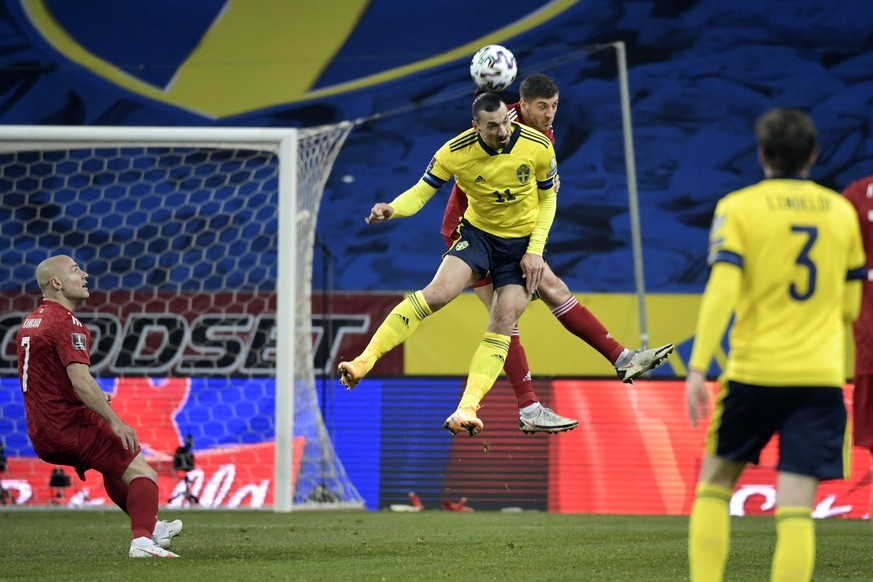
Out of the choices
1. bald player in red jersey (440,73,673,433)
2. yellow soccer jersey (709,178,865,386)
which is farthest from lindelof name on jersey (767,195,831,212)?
bald player in red jersey (440,73,673,433)

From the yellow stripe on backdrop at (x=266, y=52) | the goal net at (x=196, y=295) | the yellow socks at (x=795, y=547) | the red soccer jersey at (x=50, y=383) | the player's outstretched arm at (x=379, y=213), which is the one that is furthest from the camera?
the yellow stripe on backdrop at (x=266, y=52)

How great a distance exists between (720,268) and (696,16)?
17.6m

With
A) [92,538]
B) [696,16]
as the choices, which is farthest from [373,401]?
[696,16]

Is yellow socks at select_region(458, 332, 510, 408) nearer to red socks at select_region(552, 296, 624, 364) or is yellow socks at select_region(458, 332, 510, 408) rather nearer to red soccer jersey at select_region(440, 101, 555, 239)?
red socks at select_region(552, 296, 624, 364)

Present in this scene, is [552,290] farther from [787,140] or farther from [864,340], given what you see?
[787,140]

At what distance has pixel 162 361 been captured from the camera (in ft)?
55.4

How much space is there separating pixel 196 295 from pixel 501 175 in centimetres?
991

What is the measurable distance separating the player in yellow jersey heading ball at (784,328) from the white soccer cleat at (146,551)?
3662 millimetres

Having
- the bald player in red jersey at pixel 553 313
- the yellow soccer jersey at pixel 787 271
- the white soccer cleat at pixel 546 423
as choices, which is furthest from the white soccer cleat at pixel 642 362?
the yellow soccer jersey at pixel 787 271

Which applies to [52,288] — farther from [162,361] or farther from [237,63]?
[237,63]

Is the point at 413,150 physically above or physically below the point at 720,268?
above

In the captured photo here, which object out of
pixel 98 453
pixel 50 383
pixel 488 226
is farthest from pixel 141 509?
pixel 488 226

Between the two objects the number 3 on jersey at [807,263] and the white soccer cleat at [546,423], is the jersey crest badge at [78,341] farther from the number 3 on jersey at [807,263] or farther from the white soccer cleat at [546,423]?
the number 3 on jersey at [807,263]

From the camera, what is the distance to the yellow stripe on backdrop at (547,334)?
16.2 metres
